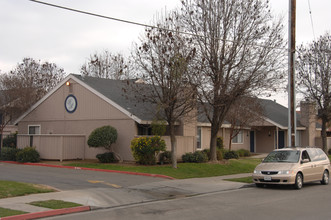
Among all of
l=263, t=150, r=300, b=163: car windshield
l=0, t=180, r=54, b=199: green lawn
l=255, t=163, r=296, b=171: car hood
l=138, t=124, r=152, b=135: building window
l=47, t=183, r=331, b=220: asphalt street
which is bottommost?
l=47, t=183, r=331, b=220: asphalt street

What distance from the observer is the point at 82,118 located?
25234 millimetres

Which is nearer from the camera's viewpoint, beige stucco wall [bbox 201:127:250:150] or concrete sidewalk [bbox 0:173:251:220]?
concrete sidewalk [bbox 0:173:251:220]

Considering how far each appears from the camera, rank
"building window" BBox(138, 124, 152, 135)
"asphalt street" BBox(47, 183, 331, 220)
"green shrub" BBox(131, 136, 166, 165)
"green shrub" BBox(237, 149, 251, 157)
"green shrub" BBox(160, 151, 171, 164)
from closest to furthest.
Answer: "asphalt street" BBox(47, 183, 331, 220)
"green shrub" BBox(131, 136, 166, 165)
"green shrub" BBox(160, 151, 171, 164)
"building window" BBox(138, 124, 152, 135)
"green shrub" BBox(237, 149, 251, 157)

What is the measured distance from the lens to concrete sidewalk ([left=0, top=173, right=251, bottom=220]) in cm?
1099

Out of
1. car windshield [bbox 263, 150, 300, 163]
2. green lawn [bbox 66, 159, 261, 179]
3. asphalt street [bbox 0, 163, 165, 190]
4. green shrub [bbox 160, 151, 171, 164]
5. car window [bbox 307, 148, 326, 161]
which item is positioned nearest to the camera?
asphalt street [bbox 0, 163, 165, 190]

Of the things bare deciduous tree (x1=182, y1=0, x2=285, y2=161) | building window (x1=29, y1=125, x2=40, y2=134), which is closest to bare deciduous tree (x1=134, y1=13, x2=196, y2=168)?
bare deciduous tree (x1=182, y1=0, x2=285, y2=161)

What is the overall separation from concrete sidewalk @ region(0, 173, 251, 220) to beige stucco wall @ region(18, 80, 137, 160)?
6.91 metres

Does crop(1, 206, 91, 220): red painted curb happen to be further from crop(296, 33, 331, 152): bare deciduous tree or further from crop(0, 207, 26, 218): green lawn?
crop(296, 33, 331, 152): bare deciduous tree

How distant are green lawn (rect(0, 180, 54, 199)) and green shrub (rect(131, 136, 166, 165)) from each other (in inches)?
284

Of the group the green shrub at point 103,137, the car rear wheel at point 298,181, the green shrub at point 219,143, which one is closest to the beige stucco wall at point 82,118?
the green shrub at point 103,137

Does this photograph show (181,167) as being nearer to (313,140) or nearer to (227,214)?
(227,214)

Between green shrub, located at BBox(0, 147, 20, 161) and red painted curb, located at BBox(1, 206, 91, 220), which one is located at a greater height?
green shrub, located at BBox(0, 147, 20, 161)

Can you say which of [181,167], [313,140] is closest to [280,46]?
[181,167]

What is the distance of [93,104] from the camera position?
24.6 meters
